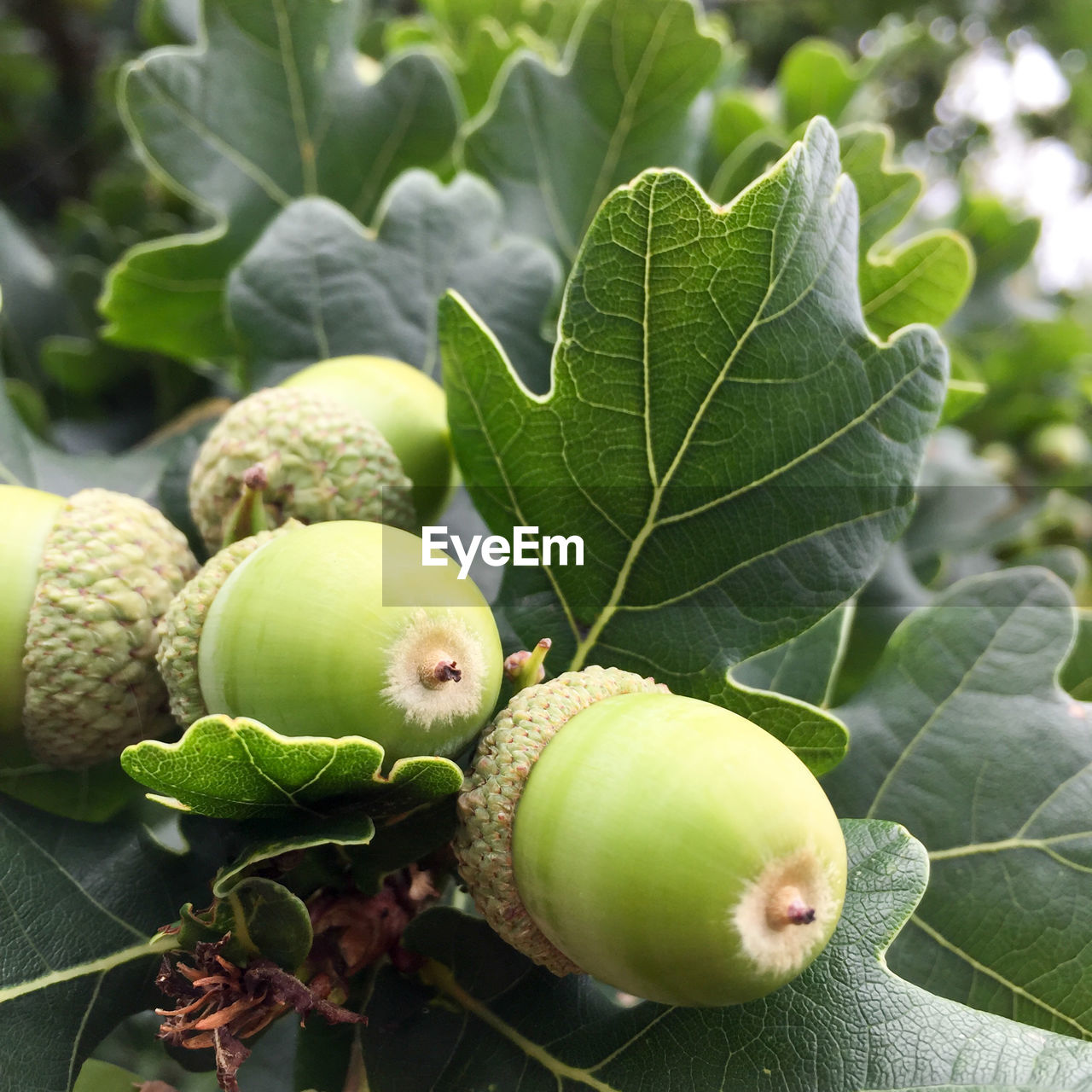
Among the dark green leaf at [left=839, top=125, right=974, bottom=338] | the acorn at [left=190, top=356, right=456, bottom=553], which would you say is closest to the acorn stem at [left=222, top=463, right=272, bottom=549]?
the acorn at [left=190, top=356, right=456, bottom=553]

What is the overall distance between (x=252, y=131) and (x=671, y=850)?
1.21 meters

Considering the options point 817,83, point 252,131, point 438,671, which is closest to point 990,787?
point 438,671

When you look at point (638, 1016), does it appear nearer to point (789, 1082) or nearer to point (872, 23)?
point (789, 1082)

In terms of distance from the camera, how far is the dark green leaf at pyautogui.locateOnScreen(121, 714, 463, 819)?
698 millimetres

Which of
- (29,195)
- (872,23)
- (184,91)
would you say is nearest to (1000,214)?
(184,91)

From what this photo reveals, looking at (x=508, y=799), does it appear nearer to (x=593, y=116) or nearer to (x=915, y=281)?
(x=915, y=281)

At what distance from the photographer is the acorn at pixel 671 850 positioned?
66cm

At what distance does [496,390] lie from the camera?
0.96 metres

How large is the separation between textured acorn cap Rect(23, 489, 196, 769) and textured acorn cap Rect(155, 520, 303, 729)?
0.20 feet

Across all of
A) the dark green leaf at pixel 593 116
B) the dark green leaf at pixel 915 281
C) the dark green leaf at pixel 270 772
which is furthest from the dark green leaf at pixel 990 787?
the dark green leaf at pixel 593 116

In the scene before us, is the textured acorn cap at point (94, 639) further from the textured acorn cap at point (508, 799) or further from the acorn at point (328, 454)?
the textured acorn cap at point (508, 799)

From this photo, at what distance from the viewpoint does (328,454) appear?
96 cm

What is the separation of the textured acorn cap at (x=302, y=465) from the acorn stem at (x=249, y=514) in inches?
0.6

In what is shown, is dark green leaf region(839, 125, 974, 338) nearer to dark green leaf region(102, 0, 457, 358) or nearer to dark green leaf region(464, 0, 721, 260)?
dark green leaf region(464, 0, 721, 260)
